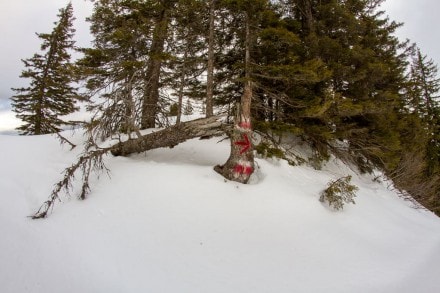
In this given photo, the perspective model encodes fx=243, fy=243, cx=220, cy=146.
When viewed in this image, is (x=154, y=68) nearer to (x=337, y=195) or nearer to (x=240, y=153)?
(x=240, y=153)

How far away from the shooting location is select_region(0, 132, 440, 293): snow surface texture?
326 cm

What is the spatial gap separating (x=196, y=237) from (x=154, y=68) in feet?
27.8

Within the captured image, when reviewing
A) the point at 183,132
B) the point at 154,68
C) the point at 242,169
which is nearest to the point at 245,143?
the point at 242,169

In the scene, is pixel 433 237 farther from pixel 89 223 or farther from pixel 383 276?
pixel 89 223

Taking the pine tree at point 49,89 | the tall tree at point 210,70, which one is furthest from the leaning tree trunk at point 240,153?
the pine tree at point 49,89

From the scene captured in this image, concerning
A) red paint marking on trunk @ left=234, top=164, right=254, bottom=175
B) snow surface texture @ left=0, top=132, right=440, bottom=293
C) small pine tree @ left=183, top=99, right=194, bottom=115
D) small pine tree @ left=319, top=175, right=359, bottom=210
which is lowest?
snow surface texture @ left=0, top=132, right=440, bottom=293

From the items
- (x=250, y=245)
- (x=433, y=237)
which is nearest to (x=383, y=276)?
(x=250, y=245)

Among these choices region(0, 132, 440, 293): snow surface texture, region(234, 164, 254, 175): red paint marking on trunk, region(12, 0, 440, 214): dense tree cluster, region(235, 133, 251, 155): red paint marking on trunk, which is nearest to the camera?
region(0, 132, 440, 293): snow surface texture

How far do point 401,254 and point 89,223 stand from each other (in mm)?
5516

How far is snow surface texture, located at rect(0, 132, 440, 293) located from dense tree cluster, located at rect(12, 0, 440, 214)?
8.06 feet

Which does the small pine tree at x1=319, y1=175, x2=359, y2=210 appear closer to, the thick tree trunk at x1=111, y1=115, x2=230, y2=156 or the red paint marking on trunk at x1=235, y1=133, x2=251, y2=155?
A: the red paint marking on trunk at x1=235, y1=133, x2=251, y2=155

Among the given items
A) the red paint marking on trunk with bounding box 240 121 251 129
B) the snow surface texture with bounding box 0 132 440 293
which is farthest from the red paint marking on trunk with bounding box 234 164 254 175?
the red paint marking on trunk with bounding box 240 121 251 129

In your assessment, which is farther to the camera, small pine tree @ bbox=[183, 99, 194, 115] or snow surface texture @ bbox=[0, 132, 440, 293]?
small pine tree @ bbox=[183, 99, 194, 115]

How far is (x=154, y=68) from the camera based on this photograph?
34.4 ft
